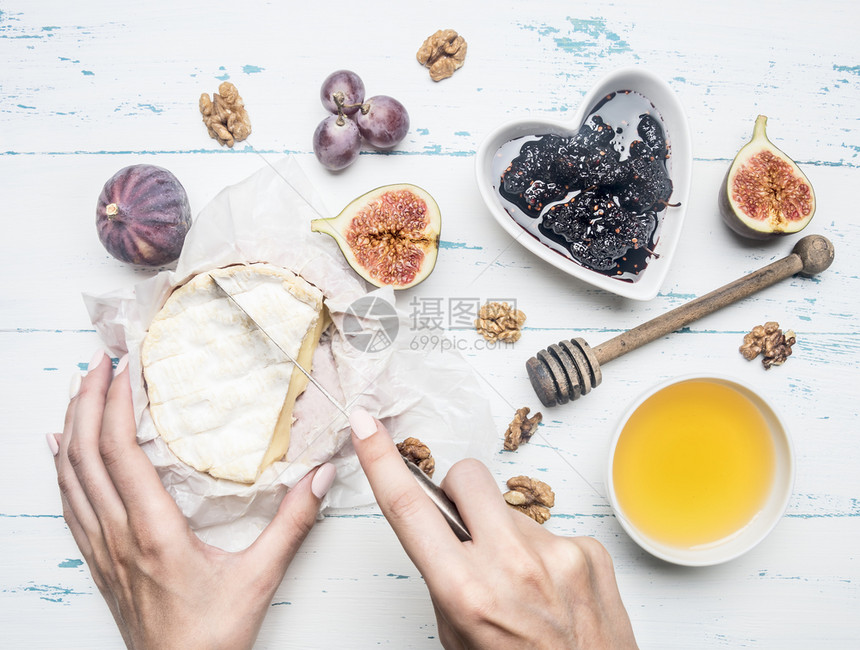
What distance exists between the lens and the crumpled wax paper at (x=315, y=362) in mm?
1572

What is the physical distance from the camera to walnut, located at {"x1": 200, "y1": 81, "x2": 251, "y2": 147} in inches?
67.8

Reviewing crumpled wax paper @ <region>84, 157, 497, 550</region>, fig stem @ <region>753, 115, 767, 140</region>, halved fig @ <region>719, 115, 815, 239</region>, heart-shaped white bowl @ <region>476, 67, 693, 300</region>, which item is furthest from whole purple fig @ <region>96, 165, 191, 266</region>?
fig stem @ <region>753, 115, 767, 140</region>

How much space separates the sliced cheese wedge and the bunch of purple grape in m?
0.37

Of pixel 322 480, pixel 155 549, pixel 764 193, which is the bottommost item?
pixel 155 549

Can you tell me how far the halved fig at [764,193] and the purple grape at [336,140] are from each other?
3.56ft

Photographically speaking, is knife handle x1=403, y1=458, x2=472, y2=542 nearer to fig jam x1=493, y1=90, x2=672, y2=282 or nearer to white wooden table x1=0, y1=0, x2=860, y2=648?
white wooden table x1=0, y1=0, x2=860, y2=648

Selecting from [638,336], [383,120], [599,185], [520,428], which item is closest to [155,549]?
[520,428]

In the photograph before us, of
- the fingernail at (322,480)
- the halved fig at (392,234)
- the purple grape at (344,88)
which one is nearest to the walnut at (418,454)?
the fingernail at (322,480)

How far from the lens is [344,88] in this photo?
164cm

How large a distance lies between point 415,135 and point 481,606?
1.30m

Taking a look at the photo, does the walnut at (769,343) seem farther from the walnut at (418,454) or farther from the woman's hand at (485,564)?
the walnut at (418,454)

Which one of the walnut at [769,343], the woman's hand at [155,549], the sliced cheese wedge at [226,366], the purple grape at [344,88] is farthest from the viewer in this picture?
the walnut at [769,343]

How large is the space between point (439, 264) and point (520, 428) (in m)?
0.54

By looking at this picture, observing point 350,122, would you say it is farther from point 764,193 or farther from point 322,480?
point 764,193
